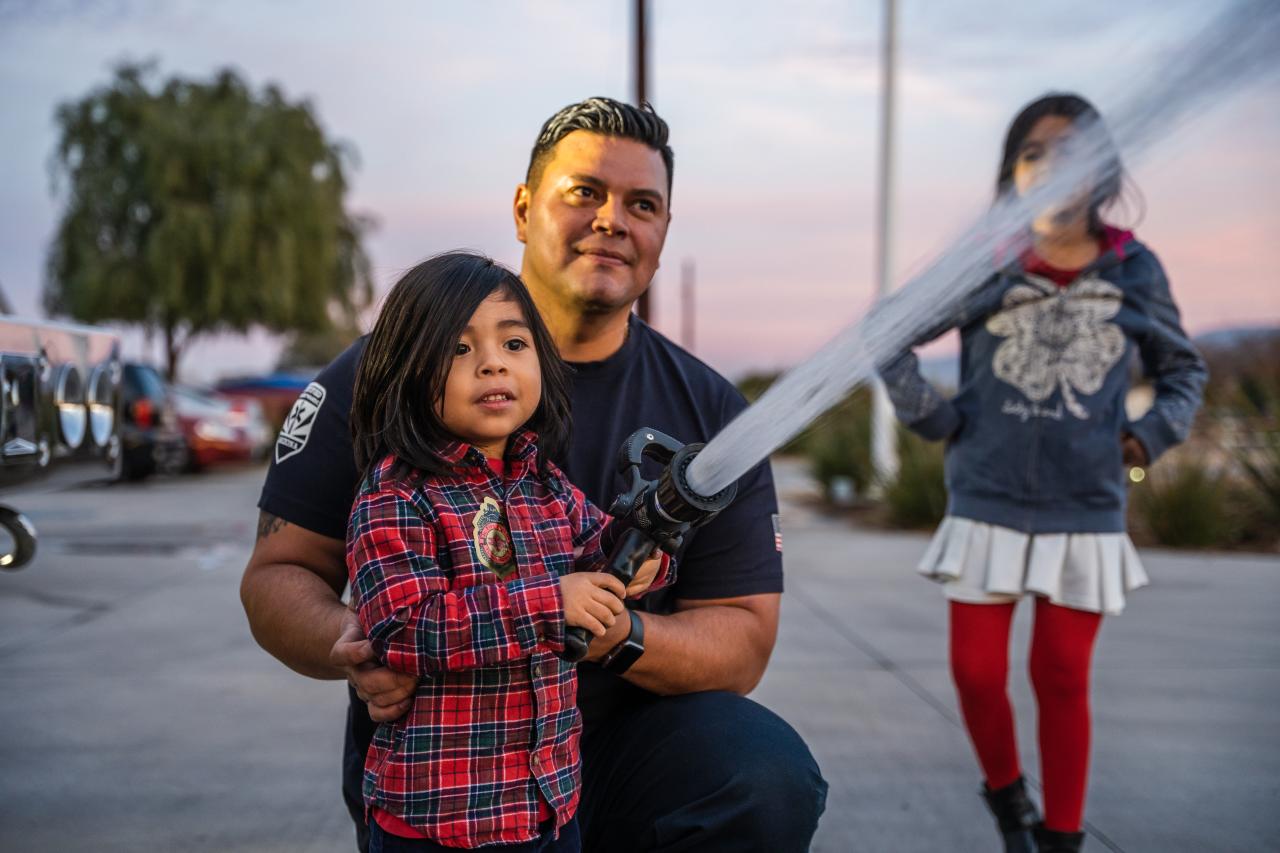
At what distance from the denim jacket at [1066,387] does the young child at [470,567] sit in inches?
46.7

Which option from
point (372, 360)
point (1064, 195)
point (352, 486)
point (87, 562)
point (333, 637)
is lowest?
point (87, 562)

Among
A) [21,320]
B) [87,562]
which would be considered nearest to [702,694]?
[21,320]

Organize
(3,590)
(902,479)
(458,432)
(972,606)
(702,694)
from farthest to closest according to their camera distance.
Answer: (902,479) < (3,590) < (972,606) < (702,694) < (458,432)

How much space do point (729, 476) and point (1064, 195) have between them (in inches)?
37.8

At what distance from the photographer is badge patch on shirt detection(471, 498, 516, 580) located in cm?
161

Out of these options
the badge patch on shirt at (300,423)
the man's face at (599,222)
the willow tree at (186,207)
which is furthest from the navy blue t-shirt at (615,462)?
the willow tree at (186,207)

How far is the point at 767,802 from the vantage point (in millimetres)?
1694

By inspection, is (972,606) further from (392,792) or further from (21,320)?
(21,320)

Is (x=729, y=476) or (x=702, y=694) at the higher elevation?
(x=729, y=476)

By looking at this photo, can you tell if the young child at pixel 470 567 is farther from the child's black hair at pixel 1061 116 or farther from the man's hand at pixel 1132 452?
the man's hand at pixel 1132 452

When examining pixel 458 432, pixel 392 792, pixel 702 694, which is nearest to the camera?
pixel 392 792

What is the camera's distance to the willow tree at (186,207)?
2223 centimetres

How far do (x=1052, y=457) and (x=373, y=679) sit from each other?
1.67 meters

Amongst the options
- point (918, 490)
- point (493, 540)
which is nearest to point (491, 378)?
point (493, 540)
